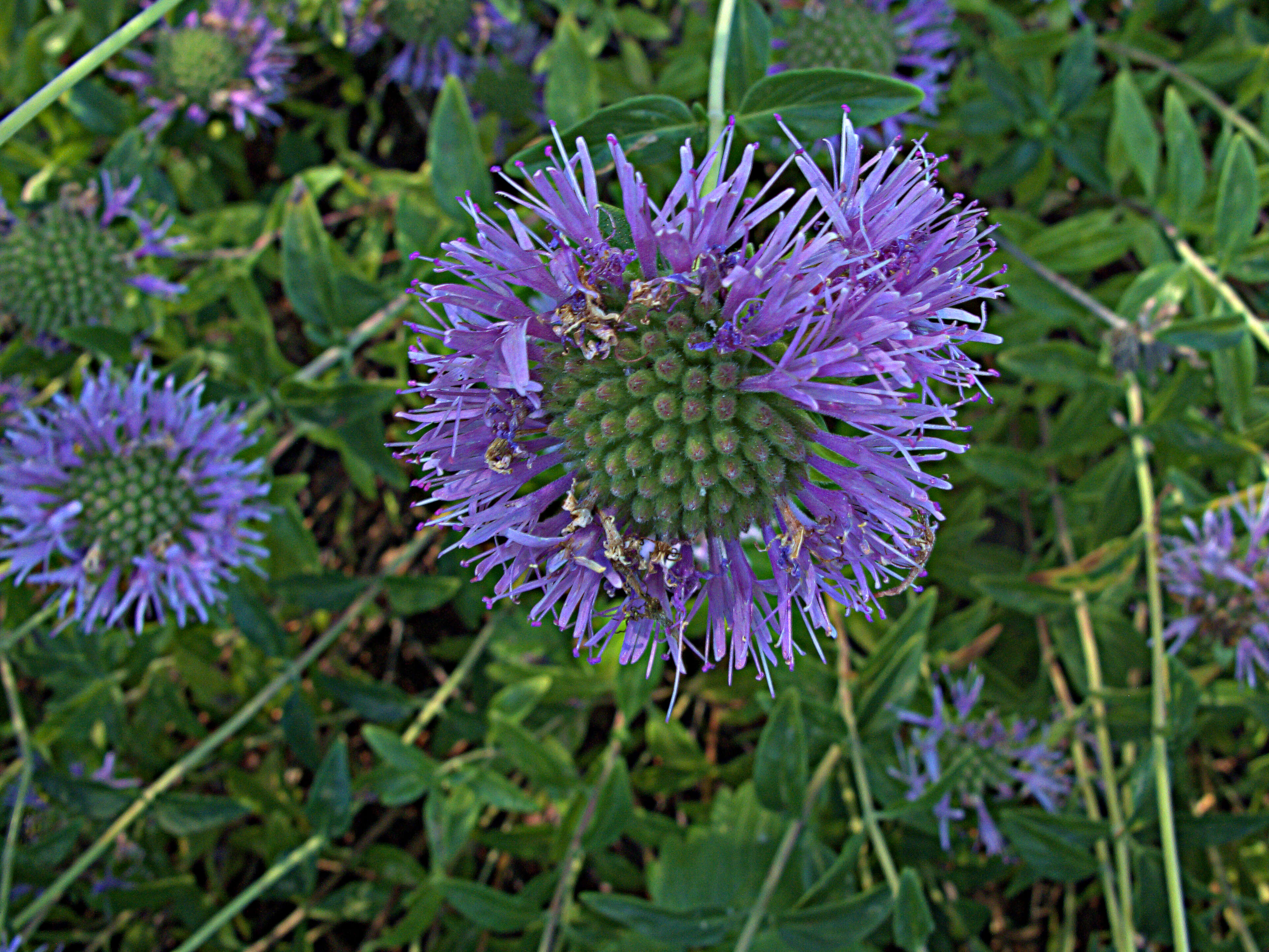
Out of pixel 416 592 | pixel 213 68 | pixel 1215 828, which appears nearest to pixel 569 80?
pixel 213 68

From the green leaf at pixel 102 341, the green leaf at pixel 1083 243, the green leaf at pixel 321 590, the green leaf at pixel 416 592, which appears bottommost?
the green leaf at pixel 321 590

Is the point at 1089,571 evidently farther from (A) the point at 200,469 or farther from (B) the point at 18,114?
(B) the point at 18,114

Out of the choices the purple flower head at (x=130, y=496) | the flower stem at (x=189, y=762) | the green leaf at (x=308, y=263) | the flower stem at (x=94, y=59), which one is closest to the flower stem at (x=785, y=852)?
the flower stem at (x=189, y=762)

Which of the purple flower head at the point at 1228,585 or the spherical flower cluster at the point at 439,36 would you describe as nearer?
the purple flower head at the point at 1228,585

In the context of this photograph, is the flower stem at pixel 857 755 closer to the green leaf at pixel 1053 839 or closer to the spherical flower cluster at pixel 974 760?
the spherical flower cluster at pixel 974 760

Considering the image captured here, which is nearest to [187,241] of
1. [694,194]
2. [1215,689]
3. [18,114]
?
[18,114]

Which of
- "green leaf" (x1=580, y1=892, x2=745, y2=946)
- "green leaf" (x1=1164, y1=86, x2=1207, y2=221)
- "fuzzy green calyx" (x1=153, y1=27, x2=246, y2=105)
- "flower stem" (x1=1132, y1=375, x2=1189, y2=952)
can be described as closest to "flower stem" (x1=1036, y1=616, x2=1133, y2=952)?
"flower stem" (x1=1132, y1=375, x2=1189, y2=952)

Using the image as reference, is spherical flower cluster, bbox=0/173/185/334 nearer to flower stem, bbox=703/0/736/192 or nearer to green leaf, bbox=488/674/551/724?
green leaf, bbox=488/674/551/724

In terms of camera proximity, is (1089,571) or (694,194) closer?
(694,194)
